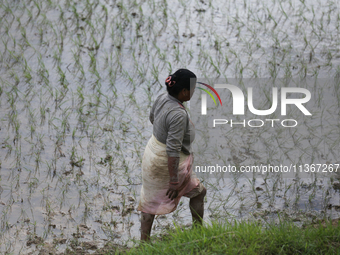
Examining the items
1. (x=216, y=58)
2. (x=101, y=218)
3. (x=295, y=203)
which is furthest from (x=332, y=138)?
(x=101, y=218)

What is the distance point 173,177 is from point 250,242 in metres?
0.69

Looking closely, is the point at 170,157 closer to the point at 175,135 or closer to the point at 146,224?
the point at 175,135

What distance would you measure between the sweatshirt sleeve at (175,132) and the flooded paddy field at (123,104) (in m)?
1.02

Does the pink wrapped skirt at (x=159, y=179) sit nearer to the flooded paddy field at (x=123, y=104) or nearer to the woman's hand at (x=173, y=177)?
the woman's hand at (x=173, y=177)

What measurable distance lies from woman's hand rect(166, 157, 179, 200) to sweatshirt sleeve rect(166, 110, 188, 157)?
46 millimetres

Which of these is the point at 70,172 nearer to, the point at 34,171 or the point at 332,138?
the point at 34,171

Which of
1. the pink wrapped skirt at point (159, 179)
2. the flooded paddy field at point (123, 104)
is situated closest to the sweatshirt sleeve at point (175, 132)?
the pink wrapped skirt at point (159, 179)

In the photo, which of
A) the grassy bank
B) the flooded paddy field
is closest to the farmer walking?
the grassy bank

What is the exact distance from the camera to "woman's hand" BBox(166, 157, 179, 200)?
310 centimetres

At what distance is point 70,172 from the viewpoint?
454 cm

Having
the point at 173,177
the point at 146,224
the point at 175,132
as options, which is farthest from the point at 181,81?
the point at 146,224

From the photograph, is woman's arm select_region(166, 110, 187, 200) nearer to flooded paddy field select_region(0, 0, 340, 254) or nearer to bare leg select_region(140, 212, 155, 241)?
bare leg select_region(140, 212, 155, 241)

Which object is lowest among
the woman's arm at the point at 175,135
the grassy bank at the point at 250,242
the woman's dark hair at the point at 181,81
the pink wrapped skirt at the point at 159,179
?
the grassy bank at the point at 250,242

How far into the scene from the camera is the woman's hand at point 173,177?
3.10m
